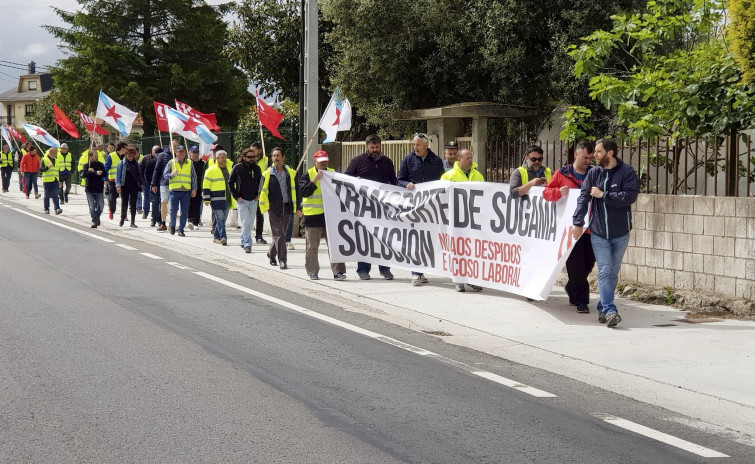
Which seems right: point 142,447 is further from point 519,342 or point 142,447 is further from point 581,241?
point 581,241

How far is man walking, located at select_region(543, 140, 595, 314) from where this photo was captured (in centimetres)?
1021

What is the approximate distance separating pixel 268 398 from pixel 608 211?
434cm

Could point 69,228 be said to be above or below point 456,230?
below

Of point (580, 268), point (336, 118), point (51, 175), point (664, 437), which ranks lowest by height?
point (664, 437)

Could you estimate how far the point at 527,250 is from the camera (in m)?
10.7

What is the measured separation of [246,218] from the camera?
1631 centimetres

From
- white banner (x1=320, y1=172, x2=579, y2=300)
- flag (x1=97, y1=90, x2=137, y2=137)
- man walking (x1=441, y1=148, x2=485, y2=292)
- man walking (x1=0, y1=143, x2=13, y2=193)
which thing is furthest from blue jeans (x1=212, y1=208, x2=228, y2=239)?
man walking (x1=0, y1=143, x2=13, y2=193)

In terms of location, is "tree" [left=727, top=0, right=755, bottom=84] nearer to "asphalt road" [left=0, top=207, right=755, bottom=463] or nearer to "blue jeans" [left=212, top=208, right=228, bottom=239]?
"asphalt road" [left=0, top=207, right=755, bottom=463]

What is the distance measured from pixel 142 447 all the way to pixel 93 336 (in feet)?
11.4

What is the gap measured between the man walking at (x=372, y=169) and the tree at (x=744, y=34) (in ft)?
15.5

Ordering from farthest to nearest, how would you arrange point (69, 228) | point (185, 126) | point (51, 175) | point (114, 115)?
point (51, 175) < point (114, 115) < point (69, 228) < point (185, 126)

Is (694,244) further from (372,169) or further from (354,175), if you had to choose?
(354,175)

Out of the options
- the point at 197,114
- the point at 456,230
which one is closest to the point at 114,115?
the point at 197,114

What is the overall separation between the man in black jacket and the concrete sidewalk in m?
2.46
